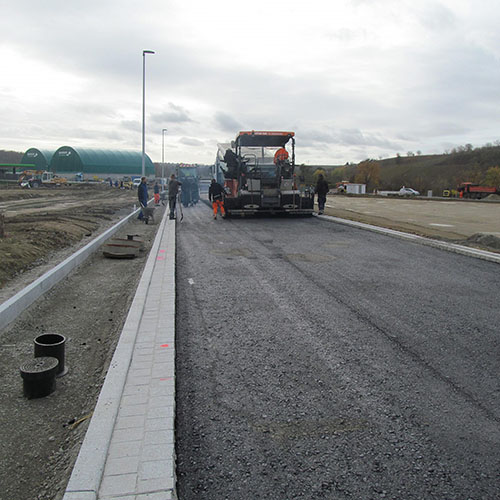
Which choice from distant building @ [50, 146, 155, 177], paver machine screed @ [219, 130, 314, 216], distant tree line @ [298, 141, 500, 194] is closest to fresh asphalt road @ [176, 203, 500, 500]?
paver machine screed @ [219, 130, 314, 216]

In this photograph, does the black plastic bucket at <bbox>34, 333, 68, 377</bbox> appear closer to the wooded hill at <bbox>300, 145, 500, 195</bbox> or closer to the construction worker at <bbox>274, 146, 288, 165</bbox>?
the construction worker at <bbox>274, 146, 288, 165</bbox>

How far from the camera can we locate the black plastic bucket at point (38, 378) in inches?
146

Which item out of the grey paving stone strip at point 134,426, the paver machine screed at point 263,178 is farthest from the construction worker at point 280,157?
the grey paving stone strip at point 134,426

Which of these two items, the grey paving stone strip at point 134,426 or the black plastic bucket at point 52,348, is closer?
the grey paving stone strip at point 134,426

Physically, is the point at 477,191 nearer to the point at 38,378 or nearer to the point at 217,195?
the point at 217,195

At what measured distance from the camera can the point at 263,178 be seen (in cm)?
2075

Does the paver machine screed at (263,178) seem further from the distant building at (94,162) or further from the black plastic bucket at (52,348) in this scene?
the distant building at (94,162)

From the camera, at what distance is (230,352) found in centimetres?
462

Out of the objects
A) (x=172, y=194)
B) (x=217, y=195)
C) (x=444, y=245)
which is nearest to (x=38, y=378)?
(x=444, y=245)

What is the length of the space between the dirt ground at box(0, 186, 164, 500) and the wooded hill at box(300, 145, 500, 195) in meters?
93.7

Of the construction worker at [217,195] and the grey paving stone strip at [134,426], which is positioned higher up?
the construction worker at [217,195]

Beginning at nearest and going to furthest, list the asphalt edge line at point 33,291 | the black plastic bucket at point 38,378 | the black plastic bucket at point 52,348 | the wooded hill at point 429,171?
the black plastic bucket at point 38,378 → the black plastic bucket at point 52,348 → the asphalt edge line at point 33,291 → the wooded hill at point 429,171

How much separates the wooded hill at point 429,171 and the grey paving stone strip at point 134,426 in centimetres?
9669

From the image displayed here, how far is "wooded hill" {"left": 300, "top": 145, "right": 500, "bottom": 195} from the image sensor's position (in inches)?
4144
